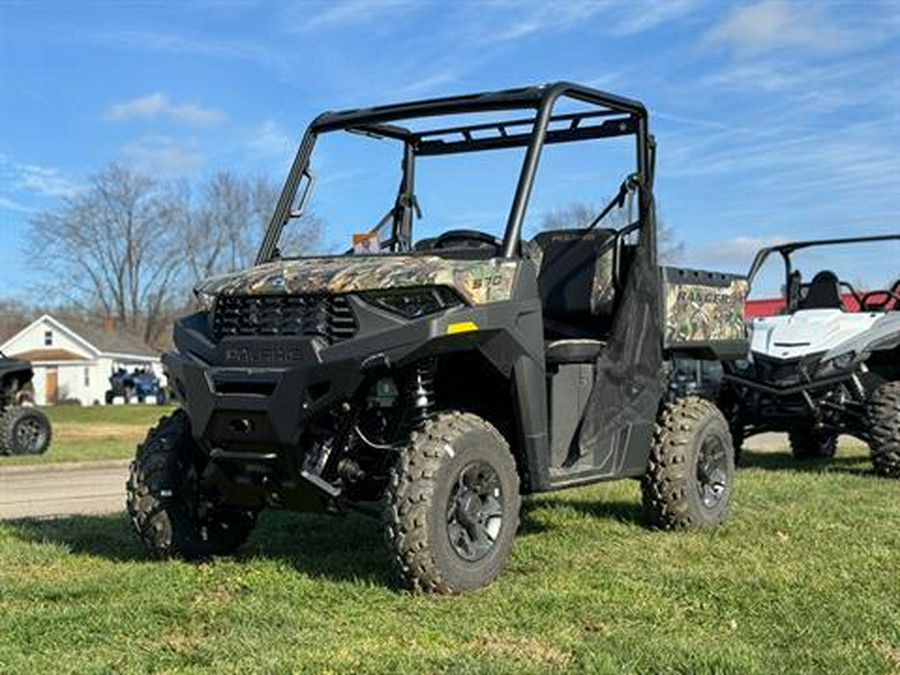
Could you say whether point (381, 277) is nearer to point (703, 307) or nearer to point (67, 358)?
point (703, 307)

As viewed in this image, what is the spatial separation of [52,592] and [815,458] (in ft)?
32.9

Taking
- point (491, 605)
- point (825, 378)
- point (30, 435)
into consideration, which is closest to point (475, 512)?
point (491, 605)

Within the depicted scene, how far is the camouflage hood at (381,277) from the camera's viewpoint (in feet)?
17.8

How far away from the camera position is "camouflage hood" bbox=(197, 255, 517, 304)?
5422 mm

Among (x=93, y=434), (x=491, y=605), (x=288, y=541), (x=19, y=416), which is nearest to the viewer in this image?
(x=491, y=605)

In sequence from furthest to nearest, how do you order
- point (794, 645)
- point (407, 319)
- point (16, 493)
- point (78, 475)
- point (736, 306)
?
point (78, 475) < point (16, 493) < point (736, 306) < point (407, 319) < point (794, 645)

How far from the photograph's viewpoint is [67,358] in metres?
66.2

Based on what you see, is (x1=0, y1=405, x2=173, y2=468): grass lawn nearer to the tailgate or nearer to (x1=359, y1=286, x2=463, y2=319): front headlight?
the tailgate

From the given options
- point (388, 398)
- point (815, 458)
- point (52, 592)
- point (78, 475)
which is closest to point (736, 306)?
point (388, 398)

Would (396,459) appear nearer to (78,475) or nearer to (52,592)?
(52,592)

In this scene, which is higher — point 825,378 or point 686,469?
point 825,378

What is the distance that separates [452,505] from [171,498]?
5.41 feet

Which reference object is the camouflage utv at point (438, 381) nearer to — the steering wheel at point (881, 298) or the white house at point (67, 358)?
the steering wheel at point (881, 298)

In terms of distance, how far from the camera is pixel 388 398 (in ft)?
18.9
